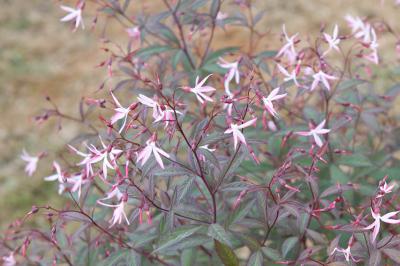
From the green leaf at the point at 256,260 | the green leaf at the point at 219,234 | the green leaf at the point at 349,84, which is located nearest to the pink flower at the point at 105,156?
the green leaf at the point at 219,234

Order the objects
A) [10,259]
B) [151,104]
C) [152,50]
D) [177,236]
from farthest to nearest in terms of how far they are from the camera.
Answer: [152,50] < [10,259] < [177,236] < [151,104]

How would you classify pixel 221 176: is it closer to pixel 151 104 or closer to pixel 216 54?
pixel 151 104

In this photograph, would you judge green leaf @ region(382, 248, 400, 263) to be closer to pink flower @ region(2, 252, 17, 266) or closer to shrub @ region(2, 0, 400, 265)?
shrub @ region(2, 0, 400, 265)

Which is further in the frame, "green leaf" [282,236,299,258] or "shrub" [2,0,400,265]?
"green leaf" [282,236,299,258]

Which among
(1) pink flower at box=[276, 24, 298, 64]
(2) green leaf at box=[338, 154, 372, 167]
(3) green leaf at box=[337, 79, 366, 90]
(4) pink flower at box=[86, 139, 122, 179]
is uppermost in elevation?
(4) pink flower at box=[86, 139, 122, 179]

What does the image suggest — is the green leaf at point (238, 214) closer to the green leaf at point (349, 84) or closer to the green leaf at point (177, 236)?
the green leaf at point (177, 236)

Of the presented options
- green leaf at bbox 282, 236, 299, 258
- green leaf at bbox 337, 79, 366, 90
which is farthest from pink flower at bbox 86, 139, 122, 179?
green leaf at bbox 337, 79, 366, 90

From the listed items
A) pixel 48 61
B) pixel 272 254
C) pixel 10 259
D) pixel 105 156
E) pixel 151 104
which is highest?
pixel 151 104

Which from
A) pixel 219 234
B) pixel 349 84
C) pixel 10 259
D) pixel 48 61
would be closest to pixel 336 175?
pixel 349 84
